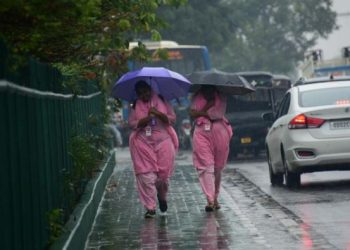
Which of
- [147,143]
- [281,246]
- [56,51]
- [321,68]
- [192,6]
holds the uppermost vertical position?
[192,6]

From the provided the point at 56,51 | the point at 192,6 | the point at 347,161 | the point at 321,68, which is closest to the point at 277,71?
the point at 192,6

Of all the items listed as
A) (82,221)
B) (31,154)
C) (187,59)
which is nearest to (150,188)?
(82,221)

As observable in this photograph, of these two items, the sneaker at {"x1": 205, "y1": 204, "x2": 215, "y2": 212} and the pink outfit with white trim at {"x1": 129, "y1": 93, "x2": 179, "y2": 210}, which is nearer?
the pink outfit with white trim at {"x1": 129, "y1": 93, "x2": 179, "y2": 210}

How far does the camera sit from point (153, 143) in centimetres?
1417

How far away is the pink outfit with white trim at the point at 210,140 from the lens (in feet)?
47.9

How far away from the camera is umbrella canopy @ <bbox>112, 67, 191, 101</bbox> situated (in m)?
14.3

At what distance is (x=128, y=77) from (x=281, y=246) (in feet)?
14.3

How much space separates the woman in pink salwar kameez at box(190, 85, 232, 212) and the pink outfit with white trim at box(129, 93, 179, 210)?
1.71 feet

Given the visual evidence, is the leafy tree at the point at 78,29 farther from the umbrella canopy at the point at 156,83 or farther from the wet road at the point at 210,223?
the wet road at the point at 210,223

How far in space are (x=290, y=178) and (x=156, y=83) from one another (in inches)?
162

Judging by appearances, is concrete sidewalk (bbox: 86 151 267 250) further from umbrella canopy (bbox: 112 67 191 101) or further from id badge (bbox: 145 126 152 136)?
umbrella canopy (bbox: 112 67 191 101)

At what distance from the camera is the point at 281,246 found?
10.8 meters

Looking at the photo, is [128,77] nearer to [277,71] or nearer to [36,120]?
[36,120]

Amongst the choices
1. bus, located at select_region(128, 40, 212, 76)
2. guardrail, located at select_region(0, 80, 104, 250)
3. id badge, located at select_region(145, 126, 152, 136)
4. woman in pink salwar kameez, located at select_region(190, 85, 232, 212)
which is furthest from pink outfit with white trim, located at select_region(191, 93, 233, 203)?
bus, located at select_region(128, 40, 212, 76)
